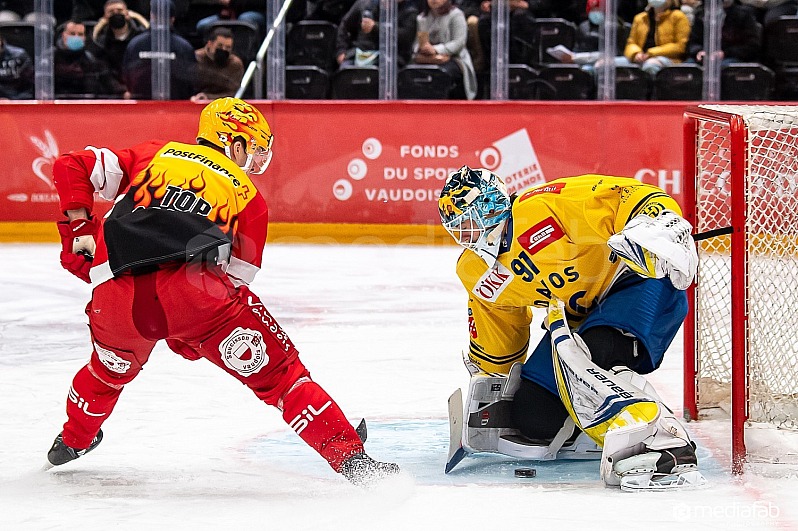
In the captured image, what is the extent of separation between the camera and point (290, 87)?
26.9 ft

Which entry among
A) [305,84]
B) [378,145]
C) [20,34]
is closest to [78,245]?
[378,145]

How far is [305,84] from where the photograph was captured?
8.19 meters

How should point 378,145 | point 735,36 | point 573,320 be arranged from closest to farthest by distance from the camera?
Result: 1. point 573,320
2. point 378,145
3. point 735,36

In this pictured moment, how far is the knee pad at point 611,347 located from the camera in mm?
3000

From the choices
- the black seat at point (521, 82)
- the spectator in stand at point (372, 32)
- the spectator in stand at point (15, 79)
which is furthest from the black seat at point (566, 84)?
the spectator in stand at point (15, 79)

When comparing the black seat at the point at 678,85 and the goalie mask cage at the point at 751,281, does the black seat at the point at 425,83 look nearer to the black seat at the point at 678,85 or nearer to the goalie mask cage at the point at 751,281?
the black seat at the point at 678,85

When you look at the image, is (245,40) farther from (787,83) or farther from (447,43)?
(787,83)

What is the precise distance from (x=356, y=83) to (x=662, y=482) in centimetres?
566

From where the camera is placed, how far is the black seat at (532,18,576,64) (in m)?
8.27

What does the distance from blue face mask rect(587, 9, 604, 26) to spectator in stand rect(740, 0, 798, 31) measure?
1022 mm

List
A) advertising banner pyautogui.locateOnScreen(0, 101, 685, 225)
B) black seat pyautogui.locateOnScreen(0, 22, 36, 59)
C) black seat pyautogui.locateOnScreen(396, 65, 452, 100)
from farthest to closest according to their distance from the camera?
black seat pyautogui.locateOnScreen(0, 22, 36, 59) → black seat pyautogui.locateOnScreen(396, 65, 452, 100) → advertising banner pyautogui.locateOnScreen(0, 101, 685, 225)

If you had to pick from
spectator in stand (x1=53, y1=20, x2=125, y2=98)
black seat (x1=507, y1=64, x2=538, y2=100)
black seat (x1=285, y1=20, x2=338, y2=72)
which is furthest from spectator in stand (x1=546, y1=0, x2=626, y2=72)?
spectator in stand (x1=53, y1=20, x2=125, y2=98)

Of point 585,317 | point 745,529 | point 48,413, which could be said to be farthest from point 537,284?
point 48,413

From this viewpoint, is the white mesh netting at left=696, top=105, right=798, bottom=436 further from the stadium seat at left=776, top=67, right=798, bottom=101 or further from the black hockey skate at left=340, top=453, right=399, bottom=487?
the stadium seat at left=776, top=67, right=798, bottom=101
